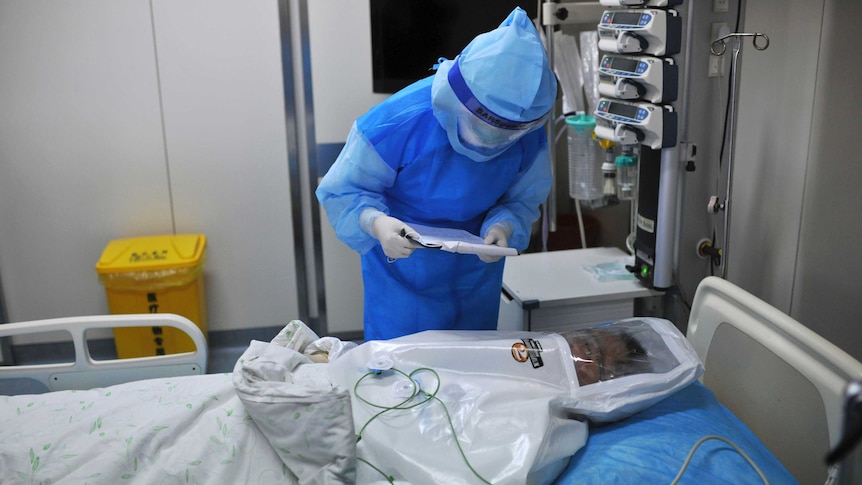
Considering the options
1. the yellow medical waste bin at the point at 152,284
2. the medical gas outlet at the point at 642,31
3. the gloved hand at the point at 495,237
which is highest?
the medical gas outlet at the point at 642,31

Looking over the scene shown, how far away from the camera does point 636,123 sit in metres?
2.29

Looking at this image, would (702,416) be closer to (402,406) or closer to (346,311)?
(402,406)

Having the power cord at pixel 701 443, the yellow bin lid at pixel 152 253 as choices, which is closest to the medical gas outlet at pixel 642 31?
the power cord at pixel 701 443

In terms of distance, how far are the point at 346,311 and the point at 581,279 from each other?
133cm

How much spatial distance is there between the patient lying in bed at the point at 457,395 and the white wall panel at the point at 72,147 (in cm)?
173

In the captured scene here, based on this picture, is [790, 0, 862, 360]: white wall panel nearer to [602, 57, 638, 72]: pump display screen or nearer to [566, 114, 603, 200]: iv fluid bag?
[602, 57, 638, 72]: pump display screen

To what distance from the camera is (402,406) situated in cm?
149

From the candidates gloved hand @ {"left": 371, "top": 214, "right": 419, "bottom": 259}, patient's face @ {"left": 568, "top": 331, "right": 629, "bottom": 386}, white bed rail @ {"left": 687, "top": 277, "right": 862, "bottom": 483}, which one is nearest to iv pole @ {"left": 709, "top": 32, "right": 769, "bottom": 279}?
white bed rail @ {"left": 687, "top": 277, "right": 862, "bottom": 483}

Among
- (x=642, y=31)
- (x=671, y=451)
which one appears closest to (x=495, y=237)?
(x=671, y=451)

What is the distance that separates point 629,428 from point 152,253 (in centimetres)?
223

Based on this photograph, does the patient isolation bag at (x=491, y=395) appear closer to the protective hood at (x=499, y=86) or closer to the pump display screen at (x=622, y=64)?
the protective hood at (x=499, y=86)

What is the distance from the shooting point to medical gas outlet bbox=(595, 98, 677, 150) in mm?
2221

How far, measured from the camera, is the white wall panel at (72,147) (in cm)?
293

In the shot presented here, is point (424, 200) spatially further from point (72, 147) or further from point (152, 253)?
point (72, 147)
